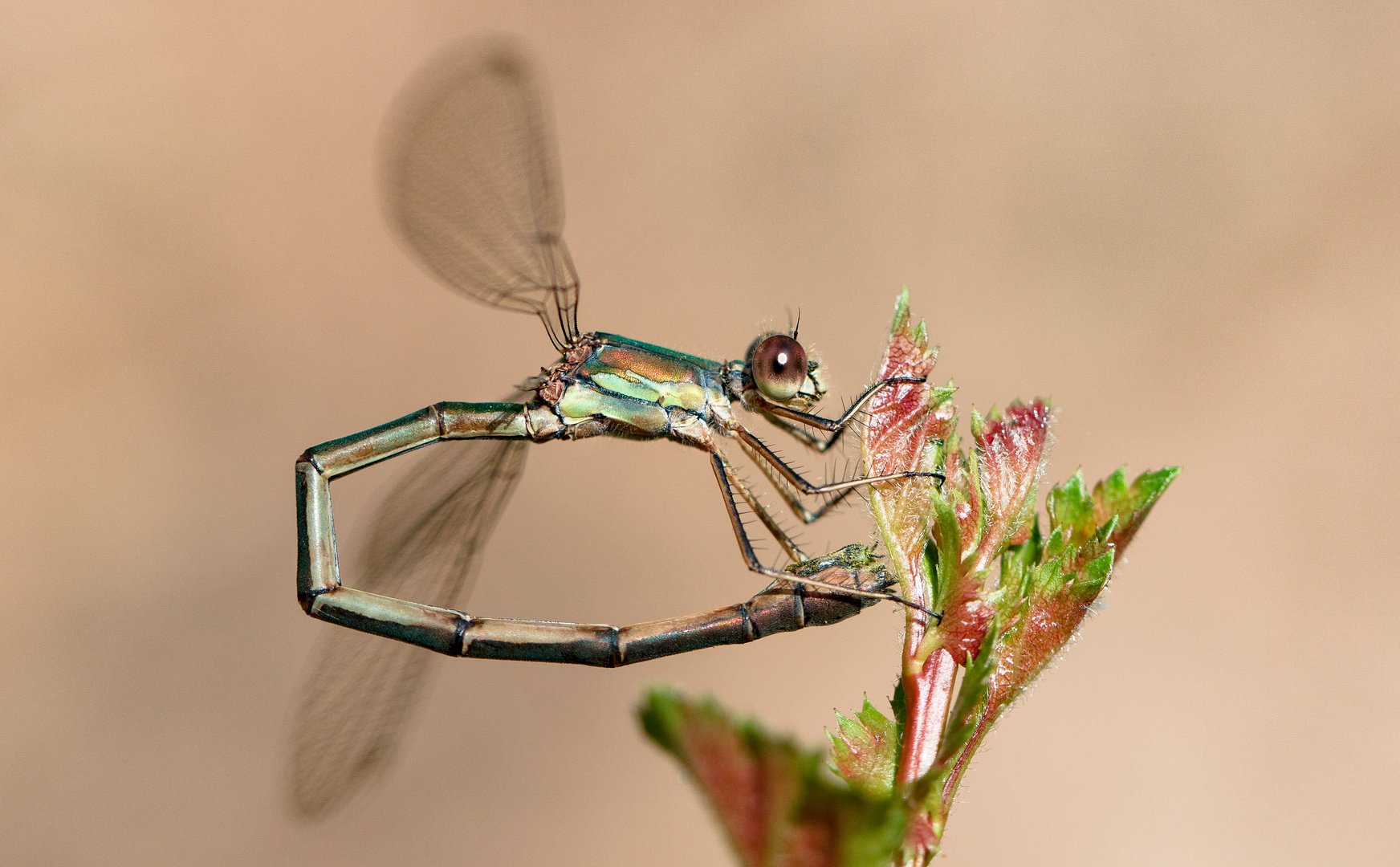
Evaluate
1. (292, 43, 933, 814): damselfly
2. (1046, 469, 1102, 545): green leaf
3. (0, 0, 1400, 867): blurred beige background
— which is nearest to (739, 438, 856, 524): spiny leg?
(292, 43, 933, 814): damselfly

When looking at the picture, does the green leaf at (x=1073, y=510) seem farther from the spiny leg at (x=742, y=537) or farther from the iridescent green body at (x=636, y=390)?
the iridescent green body at (x=636, y=390)

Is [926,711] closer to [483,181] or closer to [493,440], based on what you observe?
[493,440]

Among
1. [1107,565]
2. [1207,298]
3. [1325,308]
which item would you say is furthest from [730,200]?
[1107,565]

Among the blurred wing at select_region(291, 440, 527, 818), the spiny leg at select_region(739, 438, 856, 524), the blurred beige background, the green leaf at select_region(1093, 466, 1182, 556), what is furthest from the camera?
the blurred beige background

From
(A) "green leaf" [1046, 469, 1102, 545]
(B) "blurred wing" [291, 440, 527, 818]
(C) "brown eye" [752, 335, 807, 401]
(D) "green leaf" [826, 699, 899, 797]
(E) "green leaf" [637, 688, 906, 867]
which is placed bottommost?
(E) "green leaf" [637, 688, 906, 867]

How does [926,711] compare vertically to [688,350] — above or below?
below

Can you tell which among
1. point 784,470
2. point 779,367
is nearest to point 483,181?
point 779,367

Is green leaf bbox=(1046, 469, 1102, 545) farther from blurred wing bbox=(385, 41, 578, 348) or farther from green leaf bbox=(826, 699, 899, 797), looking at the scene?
blurred wing bbox=(385, 41, 578, 348)
